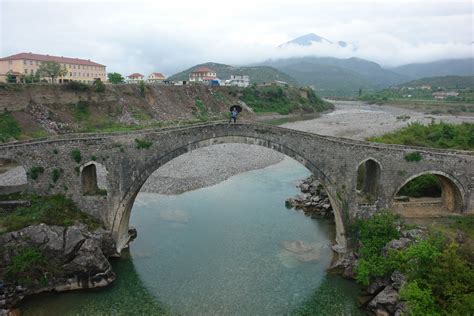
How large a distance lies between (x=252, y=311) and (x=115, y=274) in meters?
7.29

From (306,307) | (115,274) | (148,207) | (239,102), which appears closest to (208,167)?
(148,207)

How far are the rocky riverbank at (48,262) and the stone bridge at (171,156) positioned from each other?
2.53 meters

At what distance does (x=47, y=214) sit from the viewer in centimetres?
1856

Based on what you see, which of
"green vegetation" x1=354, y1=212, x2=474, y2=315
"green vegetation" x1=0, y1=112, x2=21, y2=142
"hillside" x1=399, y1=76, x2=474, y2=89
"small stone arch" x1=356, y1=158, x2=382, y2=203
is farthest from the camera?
"hillside" x1=399, y1=76, x2=474, y2=89

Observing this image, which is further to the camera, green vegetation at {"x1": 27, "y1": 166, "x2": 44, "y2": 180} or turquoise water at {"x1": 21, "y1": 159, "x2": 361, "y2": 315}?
green vegetation at {"x1": 27, "y1": 166, "x2": 44, "y2": 180}

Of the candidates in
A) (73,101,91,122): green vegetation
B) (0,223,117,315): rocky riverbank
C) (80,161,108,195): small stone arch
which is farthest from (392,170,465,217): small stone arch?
(73,101,91,122): green vegetation

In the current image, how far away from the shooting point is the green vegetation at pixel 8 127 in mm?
39394

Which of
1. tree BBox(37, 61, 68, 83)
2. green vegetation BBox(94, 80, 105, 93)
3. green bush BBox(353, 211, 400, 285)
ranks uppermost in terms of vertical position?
tree BBox(37, 61, 68, 83)

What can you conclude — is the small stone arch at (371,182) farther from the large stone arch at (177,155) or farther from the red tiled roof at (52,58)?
the red tiled roof at (52,58)

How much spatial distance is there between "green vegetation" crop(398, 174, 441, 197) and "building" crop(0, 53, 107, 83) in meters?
50.6

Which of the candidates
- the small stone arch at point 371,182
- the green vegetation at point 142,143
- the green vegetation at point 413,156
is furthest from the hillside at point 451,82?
the green vegetation at point 142,143

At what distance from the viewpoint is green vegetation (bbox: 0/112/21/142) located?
1551 inches

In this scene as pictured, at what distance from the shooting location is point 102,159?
19719 millimetres

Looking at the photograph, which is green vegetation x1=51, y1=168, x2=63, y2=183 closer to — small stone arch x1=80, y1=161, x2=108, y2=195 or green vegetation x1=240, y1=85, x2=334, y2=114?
small stone arch x1=80, y1=161, x2=108, y2=195
